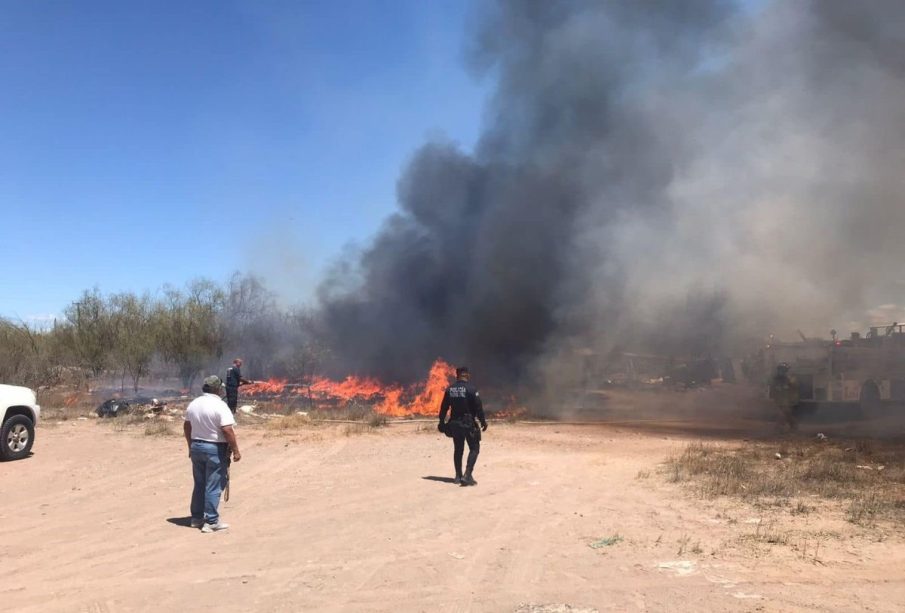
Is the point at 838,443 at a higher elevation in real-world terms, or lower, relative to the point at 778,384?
lower

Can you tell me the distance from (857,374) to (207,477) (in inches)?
698

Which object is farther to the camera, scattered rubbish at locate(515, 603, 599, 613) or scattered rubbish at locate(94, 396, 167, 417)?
scattered rubbish at locate(94, 396, 167, 417)

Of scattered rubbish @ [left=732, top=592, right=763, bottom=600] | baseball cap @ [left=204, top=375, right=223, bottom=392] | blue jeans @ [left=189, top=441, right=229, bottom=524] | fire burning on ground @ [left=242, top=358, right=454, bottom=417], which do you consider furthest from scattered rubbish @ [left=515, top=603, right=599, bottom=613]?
fire burning on ground @ [left=242, top=358, right=454, bottom=417]

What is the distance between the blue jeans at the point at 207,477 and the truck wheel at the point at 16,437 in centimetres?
641

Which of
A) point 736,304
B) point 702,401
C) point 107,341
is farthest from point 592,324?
point 107,341

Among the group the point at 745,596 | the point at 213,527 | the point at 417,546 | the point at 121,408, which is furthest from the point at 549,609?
the point at 121,408

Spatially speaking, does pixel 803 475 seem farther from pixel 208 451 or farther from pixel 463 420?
pixel 208 451

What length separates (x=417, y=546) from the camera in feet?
20.8

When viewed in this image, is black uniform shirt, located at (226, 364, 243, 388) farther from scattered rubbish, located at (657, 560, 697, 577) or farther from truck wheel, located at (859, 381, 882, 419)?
truck wheel, located at (859, 381, 882, 419)

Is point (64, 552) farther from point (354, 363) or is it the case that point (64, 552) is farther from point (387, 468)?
point (354, 363)

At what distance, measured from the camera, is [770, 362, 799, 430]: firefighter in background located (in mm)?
17250

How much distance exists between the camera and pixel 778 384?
17469 mm

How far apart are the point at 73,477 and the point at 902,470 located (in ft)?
42.1

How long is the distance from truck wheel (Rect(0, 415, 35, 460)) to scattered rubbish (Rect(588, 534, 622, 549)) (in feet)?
33.1
